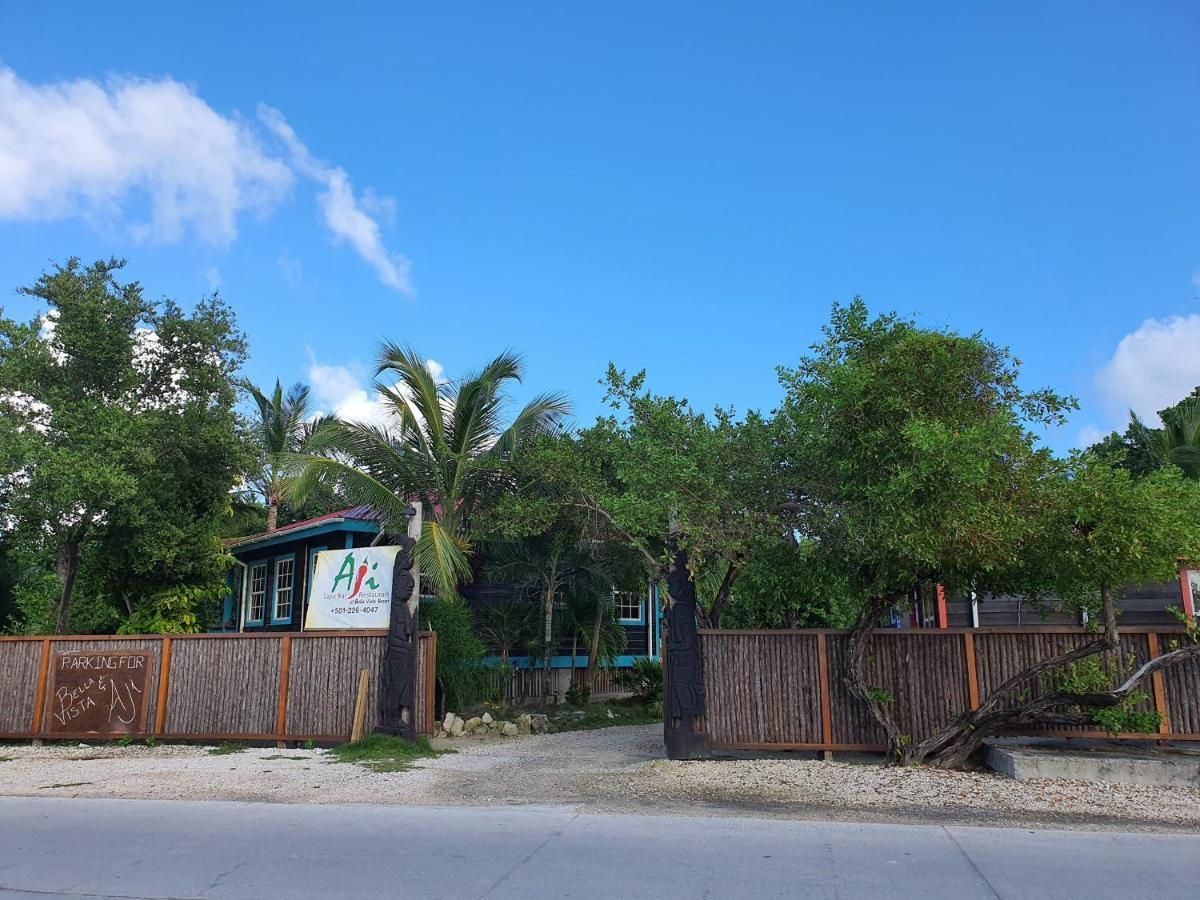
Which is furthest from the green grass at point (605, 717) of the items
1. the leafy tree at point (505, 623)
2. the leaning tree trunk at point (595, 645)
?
the leafy tree at point (505, 623)

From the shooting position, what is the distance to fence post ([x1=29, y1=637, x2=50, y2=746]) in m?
14.1

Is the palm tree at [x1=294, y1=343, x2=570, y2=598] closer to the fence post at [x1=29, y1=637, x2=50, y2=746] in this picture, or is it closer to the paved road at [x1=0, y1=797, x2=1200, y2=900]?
the fence post at [x1=29, y1=637, x2=50, y2=746]

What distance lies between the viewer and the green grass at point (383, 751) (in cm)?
1175

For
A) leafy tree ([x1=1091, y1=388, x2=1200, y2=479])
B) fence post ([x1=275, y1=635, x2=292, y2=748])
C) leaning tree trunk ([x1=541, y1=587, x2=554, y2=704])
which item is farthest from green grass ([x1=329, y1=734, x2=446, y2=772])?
leafy tree ([x1=1091, y1=388, x2=1200, y2=479])

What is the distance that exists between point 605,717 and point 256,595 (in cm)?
1000

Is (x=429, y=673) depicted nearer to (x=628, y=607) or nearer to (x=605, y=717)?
(x=605, y=717)

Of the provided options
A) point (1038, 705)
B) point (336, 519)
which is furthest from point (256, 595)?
point (1038, 705)

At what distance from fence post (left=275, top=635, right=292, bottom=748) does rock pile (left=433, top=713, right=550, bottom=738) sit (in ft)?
7.87

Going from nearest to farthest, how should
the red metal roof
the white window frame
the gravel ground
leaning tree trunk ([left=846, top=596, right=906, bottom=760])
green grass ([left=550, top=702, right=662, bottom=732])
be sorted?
the gravel ground < leaning tree trunk ([left=846, top=596, right=906, bottom=760]) < green grass ([left=550, top=702, right=662, bottom=732]) < the red metal roof < the white window frame

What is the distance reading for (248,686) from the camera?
13.6 meters

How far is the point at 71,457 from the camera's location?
14695mm

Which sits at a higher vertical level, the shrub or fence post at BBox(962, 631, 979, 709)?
fence post at BBox(962, 631, 979, 709)

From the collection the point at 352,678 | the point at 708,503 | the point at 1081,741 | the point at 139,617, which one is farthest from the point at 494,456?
the point at 1081,741

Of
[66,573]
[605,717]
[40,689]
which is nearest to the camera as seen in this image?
[40,689]
